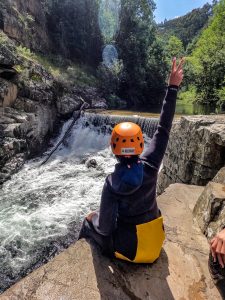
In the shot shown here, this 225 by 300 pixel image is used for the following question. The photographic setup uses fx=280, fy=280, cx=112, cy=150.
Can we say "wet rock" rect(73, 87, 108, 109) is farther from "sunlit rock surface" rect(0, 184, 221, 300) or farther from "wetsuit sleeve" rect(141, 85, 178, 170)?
"sunlit rock surface" rect(0, 184, 221, 300)

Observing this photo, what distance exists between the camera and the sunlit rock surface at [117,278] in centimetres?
213

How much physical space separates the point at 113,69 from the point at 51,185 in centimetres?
1646

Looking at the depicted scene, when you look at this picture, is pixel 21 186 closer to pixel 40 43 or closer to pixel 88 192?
pixel 88 192

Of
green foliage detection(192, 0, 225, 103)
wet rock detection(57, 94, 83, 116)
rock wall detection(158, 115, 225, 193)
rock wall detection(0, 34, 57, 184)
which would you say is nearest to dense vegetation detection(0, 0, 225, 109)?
green foliage detection(192, 0, 225, 103)

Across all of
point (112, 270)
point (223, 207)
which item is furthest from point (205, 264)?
point (112, 270)

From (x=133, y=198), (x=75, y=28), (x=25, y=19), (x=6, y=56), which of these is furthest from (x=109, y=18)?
(x=133, y=198)

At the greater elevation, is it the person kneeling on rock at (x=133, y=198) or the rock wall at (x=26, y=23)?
the rock wall at (x=26, y=23)

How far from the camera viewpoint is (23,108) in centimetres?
1186

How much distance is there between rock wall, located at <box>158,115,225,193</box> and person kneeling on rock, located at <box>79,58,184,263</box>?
2324 millimetres

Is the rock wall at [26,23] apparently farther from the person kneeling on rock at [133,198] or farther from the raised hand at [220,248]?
the raised hand at [220,248]

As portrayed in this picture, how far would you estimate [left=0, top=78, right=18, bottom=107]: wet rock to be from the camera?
35.5 ft

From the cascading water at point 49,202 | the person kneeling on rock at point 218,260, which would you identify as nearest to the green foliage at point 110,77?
the cascading water at point 49,202

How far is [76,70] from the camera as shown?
22.9 meters

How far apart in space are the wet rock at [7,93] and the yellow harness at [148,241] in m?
9.91
